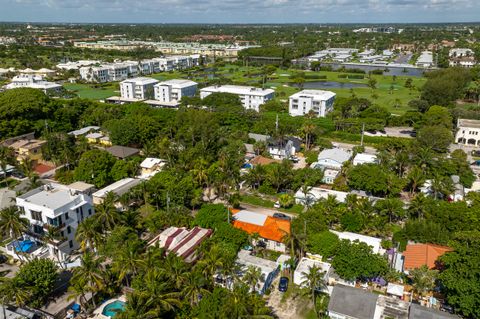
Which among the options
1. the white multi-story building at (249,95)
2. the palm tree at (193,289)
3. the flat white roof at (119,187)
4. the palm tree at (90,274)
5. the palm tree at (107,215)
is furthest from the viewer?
the white multi-story building at (249,95)

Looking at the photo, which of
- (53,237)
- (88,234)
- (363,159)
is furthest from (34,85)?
(363,159)

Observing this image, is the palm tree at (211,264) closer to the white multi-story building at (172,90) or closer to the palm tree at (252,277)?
the palm tree at (252,277)

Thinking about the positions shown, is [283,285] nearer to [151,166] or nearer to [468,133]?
[151,166]

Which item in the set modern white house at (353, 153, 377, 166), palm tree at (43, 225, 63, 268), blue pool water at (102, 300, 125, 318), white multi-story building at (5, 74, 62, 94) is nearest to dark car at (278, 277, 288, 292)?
blue pool water at (102, 300, 125, 318)

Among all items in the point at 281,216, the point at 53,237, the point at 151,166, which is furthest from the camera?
the point at 151,166

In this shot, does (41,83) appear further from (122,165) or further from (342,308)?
(342,308)

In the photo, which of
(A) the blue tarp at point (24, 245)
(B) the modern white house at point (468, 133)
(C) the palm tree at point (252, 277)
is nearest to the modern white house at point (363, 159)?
(B) the modern white house at point (468, 133)

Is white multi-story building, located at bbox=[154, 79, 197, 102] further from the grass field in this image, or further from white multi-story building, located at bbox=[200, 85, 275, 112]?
the grass field
